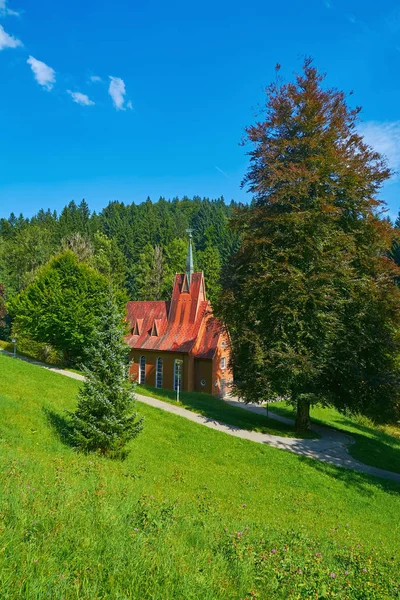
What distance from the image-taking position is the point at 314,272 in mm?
17719

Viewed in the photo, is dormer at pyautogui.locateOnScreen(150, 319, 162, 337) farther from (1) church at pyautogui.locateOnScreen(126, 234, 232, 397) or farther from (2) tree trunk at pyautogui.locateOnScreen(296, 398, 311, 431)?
(2) tree trunk at pyautogui.locateOnScreen(296, 398, 311, 431)

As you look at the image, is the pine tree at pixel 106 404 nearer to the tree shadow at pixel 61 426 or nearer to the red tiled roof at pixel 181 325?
the tree shadow at pixel 61 426

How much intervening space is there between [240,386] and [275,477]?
20.8 ft

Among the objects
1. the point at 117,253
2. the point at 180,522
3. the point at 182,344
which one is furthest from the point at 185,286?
the point at 117,253

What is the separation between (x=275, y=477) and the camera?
12836 mm

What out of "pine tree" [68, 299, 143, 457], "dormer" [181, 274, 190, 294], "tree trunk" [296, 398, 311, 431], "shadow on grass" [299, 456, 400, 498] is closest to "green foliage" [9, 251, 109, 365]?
"dormer" [181, 274, 190, 294]

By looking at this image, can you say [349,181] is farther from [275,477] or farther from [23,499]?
[23,499]

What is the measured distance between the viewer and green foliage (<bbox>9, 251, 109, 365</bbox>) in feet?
92.6

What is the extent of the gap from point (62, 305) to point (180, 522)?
2425cm

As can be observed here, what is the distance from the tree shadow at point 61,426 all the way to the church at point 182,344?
695 inches

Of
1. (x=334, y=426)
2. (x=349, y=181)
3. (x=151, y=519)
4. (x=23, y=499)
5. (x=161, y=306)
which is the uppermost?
(x=349, y=181)

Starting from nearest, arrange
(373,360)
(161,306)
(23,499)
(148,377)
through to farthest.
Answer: (23,499) < (373,360) < (148,377) < (161,306)

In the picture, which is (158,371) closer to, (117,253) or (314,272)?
(314,272)

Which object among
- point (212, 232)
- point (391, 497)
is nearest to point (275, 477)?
point (391, 497)
